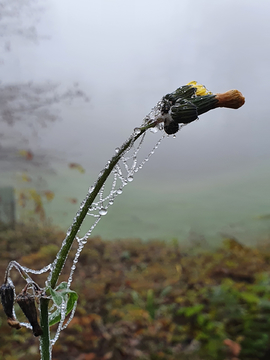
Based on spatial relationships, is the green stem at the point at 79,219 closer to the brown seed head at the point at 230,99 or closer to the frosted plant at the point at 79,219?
the frosted plant at the point at 79,219

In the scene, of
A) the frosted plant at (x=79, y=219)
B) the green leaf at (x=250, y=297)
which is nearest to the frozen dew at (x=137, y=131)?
the frosted plant at (x=79, y=219)

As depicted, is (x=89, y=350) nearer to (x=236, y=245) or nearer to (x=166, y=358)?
(x=166, y=358)

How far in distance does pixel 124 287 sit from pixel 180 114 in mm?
1606

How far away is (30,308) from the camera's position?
1.16 ft

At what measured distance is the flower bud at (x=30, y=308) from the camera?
1.13 ft

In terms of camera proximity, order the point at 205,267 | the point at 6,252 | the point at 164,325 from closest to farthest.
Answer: the point at 164,325 → the point at 205,267 → the point at 6,252

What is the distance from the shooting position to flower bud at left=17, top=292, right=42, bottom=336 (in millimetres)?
344

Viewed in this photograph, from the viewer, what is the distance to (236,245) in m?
1.87

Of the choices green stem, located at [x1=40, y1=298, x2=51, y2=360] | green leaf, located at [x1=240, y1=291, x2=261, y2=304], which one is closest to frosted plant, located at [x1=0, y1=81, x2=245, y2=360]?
green stem, located at [x1=40, y1=298, x2=51, y2=360]

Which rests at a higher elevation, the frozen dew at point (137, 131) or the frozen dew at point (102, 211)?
the frozen dew at point (137, 131)

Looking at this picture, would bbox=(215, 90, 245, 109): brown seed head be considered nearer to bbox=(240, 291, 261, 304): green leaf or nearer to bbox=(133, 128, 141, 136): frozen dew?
bbox=(133, 128, 141, 136): frozen dew

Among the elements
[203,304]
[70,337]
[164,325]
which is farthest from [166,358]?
[70,337]

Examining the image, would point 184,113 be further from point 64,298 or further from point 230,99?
point 64,298

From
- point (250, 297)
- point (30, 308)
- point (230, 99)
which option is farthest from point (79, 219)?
point (250, 297)
